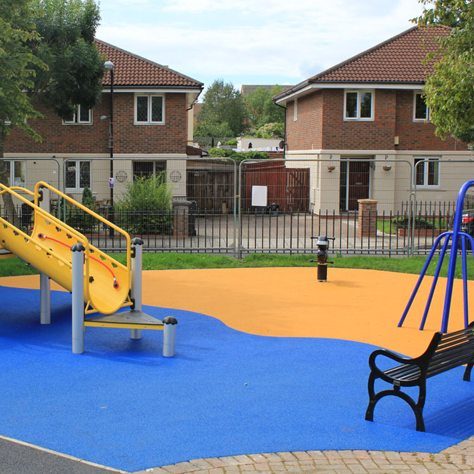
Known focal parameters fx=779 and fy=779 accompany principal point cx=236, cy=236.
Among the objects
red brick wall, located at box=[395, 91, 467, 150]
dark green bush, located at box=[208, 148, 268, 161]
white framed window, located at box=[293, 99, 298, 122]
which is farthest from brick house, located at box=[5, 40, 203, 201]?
dark green bush, located at box=[208, 148, 268, 161]

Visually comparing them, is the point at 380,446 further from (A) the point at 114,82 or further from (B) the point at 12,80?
(A) the point at 114,82

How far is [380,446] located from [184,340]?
4263 mm

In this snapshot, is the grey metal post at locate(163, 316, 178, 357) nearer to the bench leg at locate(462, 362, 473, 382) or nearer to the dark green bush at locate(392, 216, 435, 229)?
the bench leg at locate(462, 362, 473, 382)

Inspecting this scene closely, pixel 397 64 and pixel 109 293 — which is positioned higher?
pixel 397 64

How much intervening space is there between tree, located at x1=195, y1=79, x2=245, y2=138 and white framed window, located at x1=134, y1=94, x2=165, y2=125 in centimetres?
5945

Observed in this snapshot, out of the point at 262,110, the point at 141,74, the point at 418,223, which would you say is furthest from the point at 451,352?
the point at 262,110

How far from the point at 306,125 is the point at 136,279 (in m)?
26.7

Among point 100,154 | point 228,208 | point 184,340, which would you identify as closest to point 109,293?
point 184,340

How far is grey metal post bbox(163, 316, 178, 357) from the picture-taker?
898 cm

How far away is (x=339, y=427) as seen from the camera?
6.60 metres

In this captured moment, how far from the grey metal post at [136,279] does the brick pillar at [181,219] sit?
1067 cm

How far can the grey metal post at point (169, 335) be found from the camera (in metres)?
8.98

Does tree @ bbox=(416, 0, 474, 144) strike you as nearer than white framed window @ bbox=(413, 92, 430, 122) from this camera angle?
Yes

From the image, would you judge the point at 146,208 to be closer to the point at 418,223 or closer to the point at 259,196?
the point at 259,196
